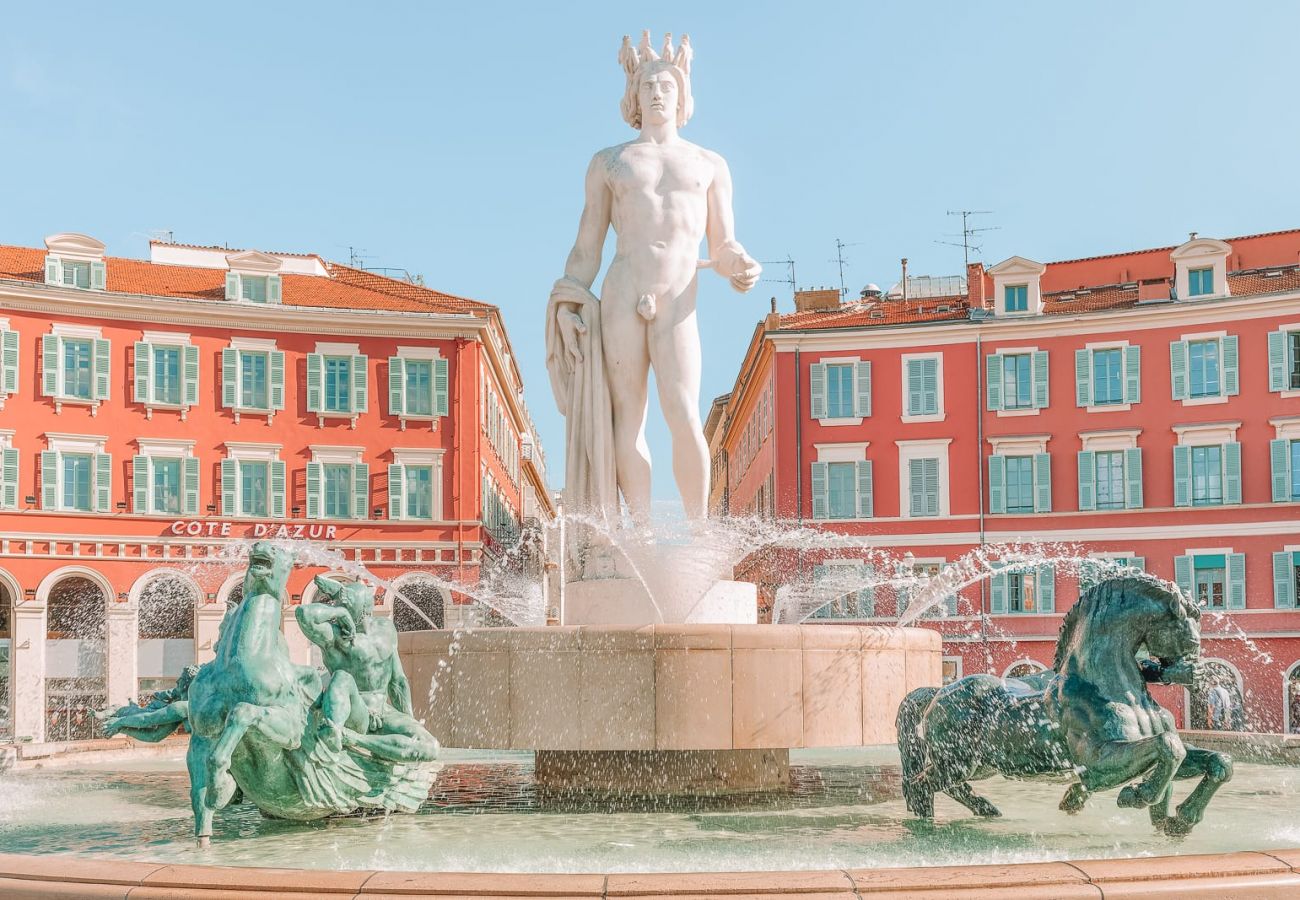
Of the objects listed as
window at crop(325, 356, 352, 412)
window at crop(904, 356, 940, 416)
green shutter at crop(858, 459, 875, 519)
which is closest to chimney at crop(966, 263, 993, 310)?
window at crop(904, 356, 940, 416)

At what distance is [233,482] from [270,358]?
11.3 feet

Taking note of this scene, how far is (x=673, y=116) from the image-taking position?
978 centimetres

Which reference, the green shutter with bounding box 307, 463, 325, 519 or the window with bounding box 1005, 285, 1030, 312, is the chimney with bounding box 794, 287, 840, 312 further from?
the green shutter with bounding box 307, 463, 325, 519

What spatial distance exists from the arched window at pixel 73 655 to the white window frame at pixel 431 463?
26.4 feet

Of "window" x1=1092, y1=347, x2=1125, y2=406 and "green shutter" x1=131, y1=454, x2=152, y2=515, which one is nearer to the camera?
"green shutter" x1=131, y1=454, x2=152, y2=515

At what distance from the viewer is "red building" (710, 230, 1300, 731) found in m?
35.7

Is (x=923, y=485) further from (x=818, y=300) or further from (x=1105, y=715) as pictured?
(x=1105, y=715)

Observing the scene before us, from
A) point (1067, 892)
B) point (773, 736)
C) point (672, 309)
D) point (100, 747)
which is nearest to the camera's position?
point (1067, 892)

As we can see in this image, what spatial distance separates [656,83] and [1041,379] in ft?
99.3

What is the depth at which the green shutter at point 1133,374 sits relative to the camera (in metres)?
37.3

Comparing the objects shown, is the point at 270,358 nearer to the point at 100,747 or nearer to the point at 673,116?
the point at 100,747

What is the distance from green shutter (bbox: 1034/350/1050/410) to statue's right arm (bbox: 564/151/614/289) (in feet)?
98.3

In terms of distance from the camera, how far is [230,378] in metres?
37.6

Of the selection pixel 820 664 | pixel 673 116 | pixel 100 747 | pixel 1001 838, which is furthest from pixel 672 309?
pixel 100 747
